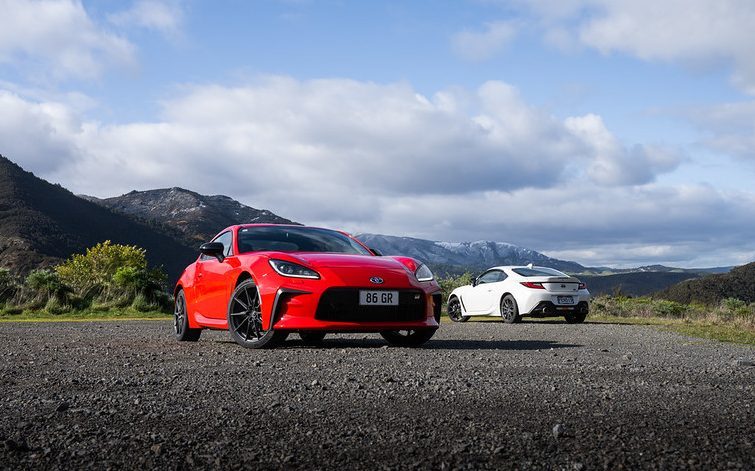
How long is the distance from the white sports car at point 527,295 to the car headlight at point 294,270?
9.50 metres

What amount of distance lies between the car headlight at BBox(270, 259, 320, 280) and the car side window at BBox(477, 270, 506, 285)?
10.3 metres

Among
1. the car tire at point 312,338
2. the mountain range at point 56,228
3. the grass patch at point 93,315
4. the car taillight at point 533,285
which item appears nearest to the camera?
the car tire at point 312,338

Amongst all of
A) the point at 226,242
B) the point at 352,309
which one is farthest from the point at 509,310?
the point at 352,309

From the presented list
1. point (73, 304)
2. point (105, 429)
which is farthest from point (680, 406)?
point (73, 304)

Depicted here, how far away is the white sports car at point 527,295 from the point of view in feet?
53.4

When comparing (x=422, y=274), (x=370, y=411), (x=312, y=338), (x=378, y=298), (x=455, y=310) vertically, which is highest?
(x=422, y=274)

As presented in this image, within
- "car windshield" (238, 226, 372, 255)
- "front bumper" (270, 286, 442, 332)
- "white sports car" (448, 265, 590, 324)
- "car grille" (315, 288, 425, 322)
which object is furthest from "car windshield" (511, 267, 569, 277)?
"front bumper" (270, 286, 442, 332)

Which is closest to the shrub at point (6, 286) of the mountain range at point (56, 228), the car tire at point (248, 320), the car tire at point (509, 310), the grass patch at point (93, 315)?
the grass patch at point (93, 315)

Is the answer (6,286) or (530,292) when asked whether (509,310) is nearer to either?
(530,292)

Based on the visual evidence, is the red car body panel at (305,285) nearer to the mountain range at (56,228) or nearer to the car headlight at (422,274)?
the car headlight at (422,274)

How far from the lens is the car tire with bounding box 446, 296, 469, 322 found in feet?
61.5

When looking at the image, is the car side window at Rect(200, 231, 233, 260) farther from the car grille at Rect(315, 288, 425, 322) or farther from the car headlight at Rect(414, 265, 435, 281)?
the car headlight at Rect(414, 265, 435, 281)

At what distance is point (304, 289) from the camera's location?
25.0 ft

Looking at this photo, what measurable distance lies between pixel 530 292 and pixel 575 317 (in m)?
1.68
